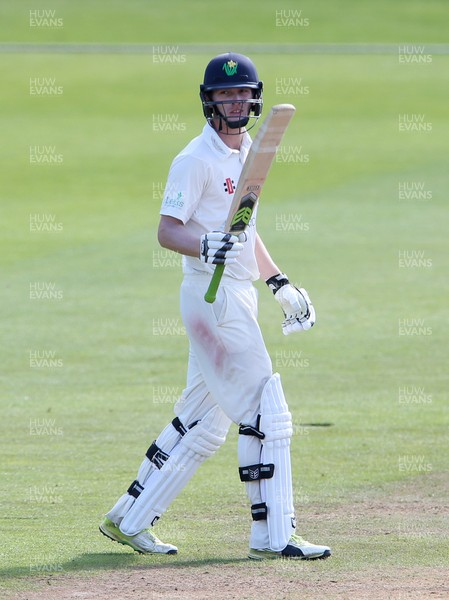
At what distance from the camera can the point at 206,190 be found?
6.52m

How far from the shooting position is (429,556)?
21.1ft

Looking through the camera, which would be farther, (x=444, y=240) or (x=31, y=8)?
(x=31, y=8)

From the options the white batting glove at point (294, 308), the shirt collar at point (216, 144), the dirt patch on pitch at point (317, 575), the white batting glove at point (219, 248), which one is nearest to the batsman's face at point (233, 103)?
the shirt collar at point (216, 144)

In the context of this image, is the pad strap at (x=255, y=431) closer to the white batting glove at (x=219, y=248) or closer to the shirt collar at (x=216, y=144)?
the white batting glove at (x=219, y=248)

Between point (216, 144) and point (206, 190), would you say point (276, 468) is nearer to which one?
point (206, 190)

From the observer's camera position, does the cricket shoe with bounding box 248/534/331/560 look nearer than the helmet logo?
Yes

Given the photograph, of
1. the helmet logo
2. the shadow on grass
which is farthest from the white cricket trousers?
the helmet logo

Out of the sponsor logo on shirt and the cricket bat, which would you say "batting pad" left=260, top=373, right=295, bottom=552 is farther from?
the sponsor logo on shirt

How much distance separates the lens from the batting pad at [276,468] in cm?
637

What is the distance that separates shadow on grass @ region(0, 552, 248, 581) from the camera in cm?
618

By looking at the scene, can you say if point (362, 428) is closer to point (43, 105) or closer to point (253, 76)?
point (253, 76)

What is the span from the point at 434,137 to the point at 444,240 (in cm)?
1335

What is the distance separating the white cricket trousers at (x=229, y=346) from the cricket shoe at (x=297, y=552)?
2.10ft

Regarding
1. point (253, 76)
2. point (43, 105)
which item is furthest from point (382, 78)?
point (253, 76)
